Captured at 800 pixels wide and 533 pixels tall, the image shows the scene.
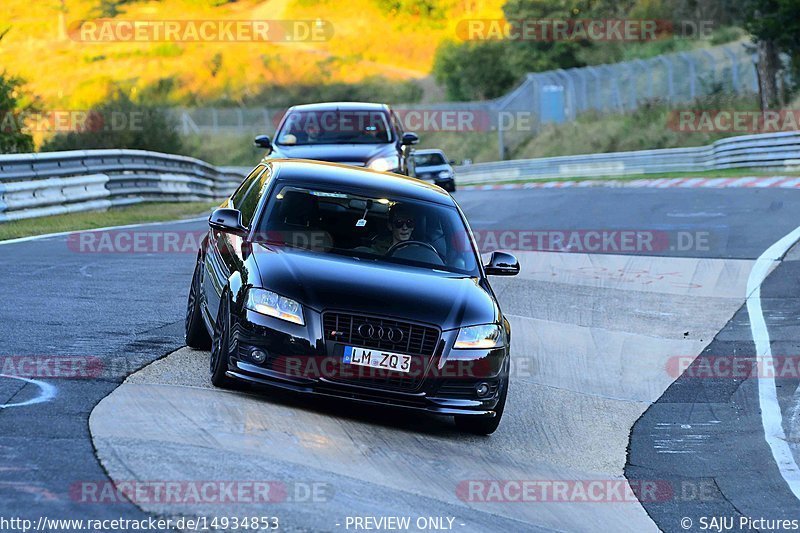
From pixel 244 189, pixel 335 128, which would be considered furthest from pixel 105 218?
pixel 244 189

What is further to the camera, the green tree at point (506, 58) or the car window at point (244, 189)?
the green tree at point (506, 58)

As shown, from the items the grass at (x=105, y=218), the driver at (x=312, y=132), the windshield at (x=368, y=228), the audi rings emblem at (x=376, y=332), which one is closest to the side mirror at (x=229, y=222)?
the windshield at (x=368, y=228)

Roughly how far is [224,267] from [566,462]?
2566mm

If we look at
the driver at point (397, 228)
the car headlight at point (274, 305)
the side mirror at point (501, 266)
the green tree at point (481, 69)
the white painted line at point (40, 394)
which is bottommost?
the green tree at point (481, 69)

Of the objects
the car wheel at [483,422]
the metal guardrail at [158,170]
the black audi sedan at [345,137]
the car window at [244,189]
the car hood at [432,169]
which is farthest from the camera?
the car hood at [432,169]

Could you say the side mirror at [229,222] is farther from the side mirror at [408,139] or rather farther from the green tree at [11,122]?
the green tree at [11,122]

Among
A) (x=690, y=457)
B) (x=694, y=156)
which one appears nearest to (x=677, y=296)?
(x=690, y=457)

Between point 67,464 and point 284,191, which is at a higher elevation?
point 284,191

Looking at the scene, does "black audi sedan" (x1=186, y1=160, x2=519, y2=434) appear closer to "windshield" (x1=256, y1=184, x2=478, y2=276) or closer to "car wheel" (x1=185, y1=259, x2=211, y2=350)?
"windshield" (x1=256, y1=184, x2=478, y2=276)

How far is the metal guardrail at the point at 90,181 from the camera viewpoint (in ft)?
64.2

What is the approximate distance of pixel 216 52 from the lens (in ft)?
342

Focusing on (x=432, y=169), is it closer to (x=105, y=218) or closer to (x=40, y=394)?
(x=105, y=218)

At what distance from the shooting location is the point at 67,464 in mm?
6152

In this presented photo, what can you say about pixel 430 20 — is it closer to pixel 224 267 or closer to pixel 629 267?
pixel 629 267
